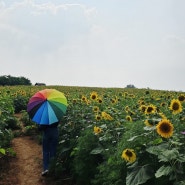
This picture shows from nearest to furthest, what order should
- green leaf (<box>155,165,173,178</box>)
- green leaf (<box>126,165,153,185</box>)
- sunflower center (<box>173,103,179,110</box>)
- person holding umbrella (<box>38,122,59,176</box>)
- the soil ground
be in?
green leaf (<box>155,165,173,178</box>), green leaf (<box>126,165,153,185</box>), sunflower center (<box>173,103,179,110</box>), the soil ground, person holding umbrella (<box>38,122,59,176</box>)

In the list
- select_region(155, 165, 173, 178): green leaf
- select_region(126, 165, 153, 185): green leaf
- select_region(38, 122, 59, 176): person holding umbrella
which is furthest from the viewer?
select_region(38, 122, 59, 176): person holding umbrella

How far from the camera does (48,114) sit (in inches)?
317

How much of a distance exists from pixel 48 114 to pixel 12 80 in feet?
162

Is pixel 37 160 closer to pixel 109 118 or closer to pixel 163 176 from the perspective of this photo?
pixel 109 118

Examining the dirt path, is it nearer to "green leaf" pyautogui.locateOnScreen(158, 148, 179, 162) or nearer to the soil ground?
the soil ground

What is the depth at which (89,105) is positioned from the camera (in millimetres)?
9406

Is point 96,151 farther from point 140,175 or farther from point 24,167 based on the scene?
point 24,167

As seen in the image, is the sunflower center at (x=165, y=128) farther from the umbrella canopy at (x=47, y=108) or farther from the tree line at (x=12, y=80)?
the tree line at (x=12, y=80)

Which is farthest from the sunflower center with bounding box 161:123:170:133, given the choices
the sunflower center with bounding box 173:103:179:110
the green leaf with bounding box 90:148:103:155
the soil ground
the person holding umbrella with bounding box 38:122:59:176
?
the person holding umbrella with bounding box 38:122:59:176

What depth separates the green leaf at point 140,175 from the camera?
4109mm

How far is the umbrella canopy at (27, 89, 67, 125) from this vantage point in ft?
26.4

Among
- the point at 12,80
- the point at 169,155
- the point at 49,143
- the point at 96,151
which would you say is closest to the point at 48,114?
the point at 49,143

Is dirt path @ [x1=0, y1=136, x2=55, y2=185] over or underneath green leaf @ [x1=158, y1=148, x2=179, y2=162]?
underneath

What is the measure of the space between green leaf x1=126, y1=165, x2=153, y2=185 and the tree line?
50690 millimetres
